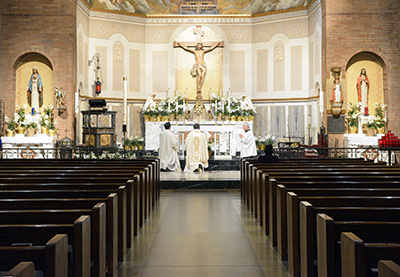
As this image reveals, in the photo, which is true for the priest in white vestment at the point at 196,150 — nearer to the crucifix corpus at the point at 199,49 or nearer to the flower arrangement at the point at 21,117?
the flower arrangement at the point at 21,117

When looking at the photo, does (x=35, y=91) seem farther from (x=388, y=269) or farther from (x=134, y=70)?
(x=388, y=269)

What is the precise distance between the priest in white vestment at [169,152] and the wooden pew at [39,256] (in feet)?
41.5

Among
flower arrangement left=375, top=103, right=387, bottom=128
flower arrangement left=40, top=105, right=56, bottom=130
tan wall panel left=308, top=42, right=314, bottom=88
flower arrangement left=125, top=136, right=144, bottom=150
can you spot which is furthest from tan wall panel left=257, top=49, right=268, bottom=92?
flower arrangement left=40, top=105, right=56, bottom=130

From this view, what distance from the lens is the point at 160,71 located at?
2338 centimetres

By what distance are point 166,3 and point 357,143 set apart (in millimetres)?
11681

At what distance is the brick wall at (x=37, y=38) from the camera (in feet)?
60.9

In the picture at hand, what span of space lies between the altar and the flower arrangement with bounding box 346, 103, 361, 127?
4153 millimetres

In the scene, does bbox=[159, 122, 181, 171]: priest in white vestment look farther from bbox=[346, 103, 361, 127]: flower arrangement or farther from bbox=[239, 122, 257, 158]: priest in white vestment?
bbox=[346, 103, 361, 127]: flower arrangement

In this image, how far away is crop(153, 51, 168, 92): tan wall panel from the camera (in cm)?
2333

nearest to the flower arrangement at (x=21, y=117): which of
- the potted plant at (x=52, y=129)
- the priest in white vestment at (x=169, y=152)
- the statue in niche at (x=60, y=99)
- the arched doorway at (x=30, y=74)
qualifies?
the potted plant at (x=52, y=129)

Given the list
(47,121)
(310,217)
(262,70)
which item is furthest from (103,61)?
(310,217)

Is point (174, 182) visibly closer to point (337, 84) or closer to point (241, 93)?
point (337, 84)

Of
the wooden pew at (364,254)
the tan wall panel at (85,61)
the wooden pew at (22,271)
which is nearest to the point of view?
the wooden pew at (22,271)

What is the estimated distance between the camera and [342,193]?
5.14 metres
